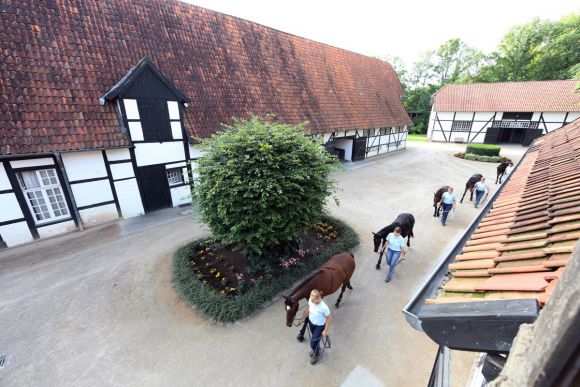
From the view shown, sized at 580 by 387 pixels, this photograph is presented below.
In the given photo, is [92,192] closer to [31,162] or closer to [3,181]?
[31,162]

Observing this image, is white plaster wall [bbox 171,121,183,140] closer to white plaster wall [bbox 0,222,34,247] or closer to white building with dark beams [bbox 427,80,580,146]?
white plaster wall [bbox 0,222,34,247]

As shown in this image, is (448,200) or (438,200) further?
(438,200)

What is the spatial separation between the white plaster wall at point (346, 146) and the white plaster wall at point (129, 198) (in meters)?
12.7

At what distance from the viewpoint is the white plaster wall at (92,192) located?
796 cm

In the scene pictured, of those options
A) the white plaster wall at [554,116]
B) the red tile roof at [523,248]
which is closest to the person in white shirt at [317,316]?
the red tile roof at [523,248]

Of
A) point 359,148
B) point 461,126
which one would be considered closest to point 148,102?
point 359,148

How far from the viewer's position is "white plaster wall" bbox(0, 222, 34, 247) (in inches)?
282

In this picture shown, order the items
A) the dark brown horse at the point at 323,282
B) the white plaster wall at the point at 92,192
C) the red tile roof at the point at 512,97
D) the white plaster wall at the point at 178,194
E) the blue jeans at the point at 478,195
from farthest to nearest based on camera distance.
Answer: the red tile roof at the point at 512,97
the white plaster wall at the point at 178,194
the blue jeans at the point at 478,195
the white plaster wall at the point at 92,192
the dark brown horse at the point at 323,282

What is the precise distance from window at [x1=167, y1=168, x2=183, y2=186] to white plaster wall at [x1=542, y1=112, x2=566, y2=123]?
3013 cm

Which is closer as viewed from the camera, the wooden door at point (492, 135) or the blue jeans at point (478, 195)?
the blue jeans at point (478, 195)

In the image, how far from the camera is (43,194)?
24.6 ft

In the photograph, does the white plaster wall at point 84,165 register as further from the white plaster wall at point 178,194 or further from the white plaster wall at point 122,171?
the white plaster wall at point 178,194

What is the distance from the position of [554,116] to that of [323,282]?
97.4 feet

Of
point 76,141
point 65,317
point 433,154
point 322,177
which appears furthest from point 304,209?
point 433,154
